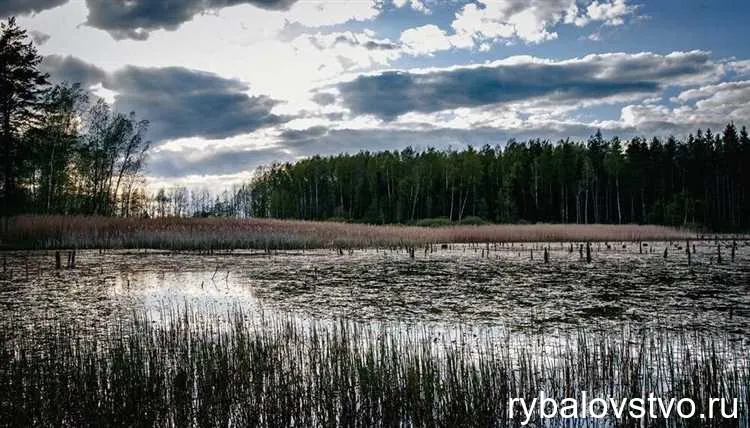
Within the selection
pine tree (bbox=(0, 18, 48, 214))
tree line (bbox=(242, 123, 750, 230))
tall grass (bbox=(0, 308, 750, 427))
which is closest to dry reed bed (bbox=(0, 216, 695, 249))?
pine tree (bbox=(0, 18, 48, 214))

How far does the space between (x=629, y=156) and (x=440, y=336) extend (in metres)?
62.8

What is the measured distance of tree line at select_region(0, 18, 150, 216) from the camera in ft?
74.4

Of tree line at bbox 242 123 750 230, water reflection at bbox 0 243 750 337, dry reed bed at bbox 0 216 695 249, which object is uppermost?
tree line at bbox 242 123 750 230

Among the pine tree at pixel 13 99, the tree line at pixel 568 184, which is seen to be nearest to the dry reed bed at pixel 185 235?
the pine tree at pixel 13 99

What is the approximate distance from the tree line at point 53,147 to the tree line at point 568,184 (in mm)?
27760

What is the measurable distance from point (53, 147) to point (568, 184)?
50.1 metres

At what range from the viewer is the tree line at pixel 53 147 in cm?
2269

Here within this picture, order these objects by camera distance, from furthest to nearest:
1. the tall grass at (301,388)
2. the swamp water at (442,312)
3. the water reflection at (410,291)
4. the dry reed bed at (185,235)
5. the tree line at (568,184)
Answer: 1. the tree line at (568,184)
2. the dry reed bed at (185,235)
3. the water reflection at (410,291)
4. the swamp water at (442,312)
5. the tall grass at (301,388)

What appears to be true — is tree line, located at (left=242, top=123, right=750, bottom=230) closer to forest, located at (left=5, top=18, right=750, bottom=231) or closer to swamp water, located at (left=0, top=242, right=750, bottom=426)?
forest, located at (left=5, top=18, right=750, bottom=231)

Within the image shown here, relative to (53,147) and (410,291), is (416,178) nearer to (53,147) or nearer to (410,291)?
(53,147)

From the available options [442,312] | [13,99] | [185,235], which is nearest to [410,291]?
[442,312]

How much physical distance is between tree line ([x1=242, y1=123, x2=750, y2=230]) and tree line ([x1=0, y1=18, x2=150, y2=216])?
27.8 m

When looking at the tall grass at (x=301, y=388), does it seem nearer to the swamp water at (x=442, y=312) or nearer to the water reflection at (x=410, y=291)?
the swamp water at (x=442, y=312)

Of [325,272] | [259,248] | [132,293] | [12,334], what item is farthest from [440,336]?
[259,248]
